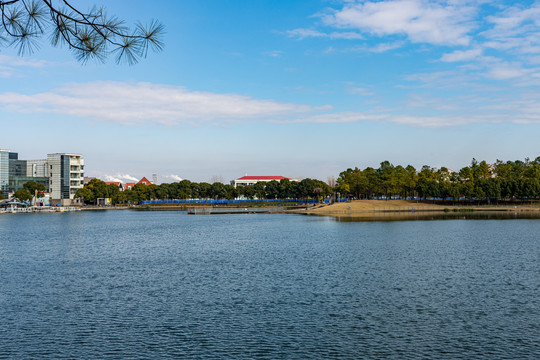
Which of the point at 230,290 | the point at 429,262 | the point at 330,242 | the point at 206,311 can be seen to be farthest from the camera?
the point at 330,242

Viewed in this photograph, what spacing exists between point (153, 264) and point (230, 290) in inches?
555

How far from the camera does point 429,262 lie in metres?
39.2

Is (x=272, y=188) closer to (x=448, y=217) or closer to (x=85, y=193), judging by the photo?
(x=85, y=193)

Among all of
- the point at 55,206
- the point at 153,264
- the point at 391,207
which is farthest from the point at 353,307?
the point at 55,206

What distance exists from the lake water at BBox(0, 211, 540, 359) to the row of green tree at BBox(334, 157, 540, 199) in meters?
90.1

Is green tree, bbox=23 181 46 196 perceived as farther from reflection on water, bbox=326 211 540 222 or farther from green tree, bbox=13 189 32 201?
reflection on water, bbox=326 211 540 222

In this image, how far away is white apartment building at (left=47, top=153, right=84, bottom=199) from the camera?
575 feet

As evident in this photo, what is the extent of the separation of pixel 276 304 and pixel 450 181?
146 m

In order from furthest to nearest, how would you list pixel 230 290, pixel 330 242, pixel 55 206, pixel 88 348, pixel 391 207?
pixel 55 206 < pixel 391 207 < pixel 330 242 < pixel 230 290 < pixel 88 348

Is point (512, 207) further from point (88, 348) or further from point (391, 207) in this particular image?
point (88, 348)

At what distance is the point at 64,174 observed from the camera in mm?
177000

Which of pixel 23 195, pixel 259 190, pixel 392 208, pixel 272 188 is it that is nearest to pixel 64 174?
pixel 23 195

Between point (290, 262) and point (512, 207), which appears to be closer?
point (290, 262)

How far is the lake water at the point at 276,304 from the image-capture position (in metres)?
18.9
